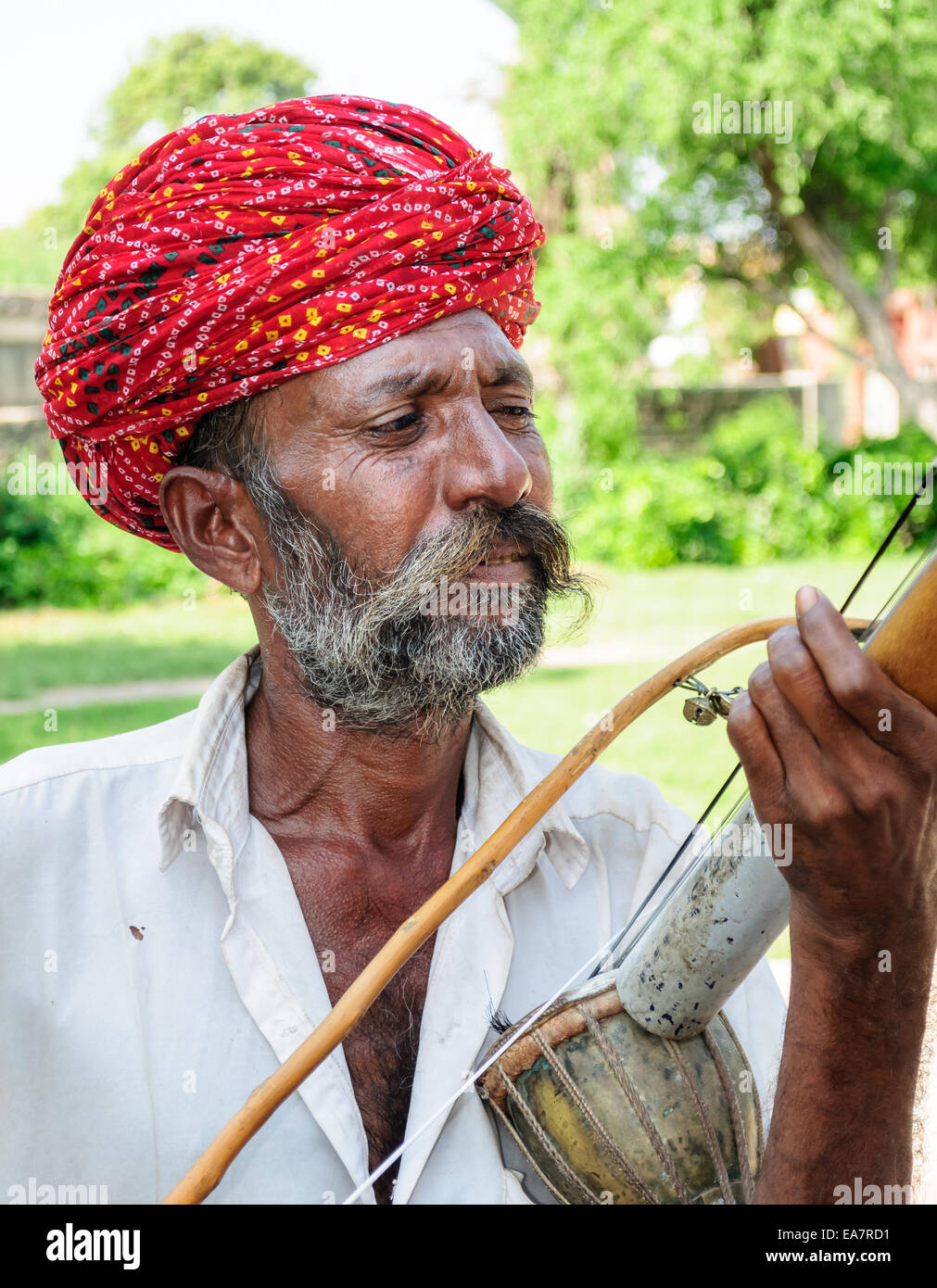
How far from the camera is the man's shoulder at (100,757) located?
213cm

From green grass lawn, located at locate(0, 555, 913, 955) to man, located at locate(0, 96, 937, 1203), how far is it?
128 inches

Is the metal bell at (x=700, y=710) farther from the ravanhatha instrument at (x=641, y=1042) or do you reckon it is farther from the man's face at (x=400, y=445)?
the man's face at (x=400, y=445)

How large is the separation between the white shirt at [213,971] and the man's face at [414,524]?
0.83 ft

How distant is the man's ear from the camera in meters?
2.34

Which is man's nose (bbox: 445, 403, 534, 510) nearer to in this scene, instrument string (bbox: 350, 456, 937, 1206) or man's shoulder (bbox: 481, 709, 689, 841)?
man's shoulder (bbox: 481, 709, 689, 841)

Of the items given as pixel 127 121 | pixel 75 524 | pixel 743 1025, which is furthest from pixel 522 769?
pixel 127 121

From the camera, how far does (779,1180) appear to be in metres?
1.66

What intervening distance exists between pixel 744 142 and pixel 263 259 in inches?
599

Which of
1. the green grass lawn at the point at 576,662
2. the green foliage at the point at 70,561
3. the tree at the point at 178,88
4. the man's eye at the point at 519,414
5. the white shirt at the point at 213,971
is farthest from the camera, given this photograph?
the tree at the point at 178,88

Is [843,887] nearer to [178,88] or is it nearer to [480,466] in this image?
[480,466]

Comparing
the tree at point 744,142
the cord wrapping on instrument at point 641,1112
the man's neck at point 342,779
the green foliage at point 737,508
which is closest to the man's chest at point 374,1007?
the man's neck at point 342,779
